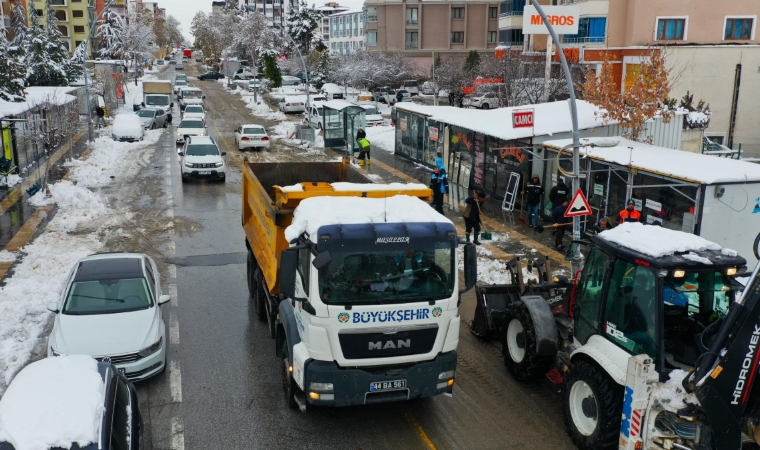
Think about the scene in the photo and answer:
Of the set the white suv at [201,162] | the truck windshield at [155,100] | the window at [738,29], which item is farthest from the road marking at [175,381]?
the window at [738,29]

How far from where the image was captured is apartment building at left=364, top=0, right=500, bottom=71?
3221 inches

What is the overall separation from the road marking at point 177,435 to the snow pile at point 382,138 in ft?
85.1

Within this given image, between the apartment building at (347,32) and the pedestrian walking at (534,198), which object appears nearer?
the pedestrian walking at (534,198)

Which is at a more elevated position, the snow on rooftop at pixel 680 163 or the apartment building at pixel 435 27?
the apartment building at pixel 435 27

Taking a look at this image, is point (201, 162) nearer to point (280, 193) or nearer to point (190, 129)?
point (190, 129)

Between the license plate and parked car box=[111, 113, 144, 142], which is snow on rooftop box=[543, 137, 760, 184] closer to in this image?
the license plate

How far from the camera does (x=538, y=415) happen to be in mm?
8867

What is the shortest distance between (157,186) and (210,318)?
1447 cm

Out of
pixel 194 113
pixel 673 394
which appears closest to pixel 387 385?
pixel 673 394

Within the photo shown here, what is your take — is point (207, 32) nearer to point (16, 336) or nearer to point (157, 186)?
point (157, 186)

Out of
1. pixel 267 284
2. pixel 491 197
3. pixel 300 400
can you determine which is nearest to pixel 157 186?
pixel 491 197

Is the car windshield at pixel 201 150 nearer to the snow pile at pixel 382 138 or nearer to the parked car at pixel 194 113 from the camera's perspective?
the snow pile at pixel 382 138

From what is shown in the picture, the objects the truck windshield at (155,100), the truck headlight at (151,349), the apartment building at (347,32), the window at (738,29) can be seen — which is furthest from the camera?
the apartment building at (347,32)

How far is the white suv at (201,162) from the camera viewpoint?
2572cm
